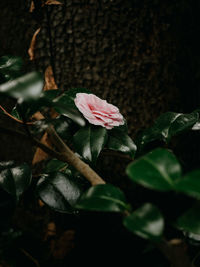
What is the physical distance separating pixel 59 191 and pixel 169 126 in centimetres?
34

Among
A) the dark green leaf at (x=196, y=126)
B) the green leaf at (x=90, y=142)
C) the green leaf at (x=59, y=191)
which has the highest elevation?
the green leaf at (x=90, y=142)

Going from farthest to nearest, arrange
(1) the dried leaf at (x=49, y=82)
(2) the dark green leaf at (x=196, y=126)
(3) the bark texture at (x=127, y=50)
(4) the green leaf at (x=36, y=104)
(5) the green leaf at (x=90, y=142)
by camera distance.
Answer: (3) the bark texture at (x=127, y=50) < (1) the dried leaf at (x=49, y=82) < (2) the dark green leaf at (x=196, y=126) < (5) the green leaf at (x=90, y=142) < (4) the green leaf at (x=36, y=104)

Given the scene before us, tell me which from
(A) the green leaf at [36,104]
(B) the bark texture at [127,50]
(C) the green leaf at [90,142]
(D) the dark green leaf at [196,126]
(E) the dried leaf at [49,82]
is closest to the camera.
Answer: (A) the green leaf at [36,104]

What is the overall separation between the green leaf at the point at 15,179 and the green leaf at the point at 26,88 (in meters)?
0.31

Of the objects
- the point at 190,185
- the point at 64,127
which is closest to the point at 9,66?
the point at 64,127

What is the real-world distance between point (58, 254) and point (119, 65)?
2.97ft

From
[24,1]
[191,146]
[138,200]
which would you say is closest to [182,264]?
[138,200]

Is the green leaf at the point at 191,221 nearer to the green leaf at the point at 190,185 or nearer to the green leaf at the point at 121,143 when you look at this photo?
the green leaf at the point at 190,185

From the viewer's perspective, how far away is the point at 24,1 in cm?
124

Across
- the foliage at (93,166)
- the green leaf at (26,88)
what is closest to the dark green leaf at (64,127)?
the foliage at (93,166)

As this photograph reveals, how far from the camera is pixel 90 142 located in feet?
2.11

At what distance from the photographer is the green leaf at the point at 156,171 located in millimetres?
387

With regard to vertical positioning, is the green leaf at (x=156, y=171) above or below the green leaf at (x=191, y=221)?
above

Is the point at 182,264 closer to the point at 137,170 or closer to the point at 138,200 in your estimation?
the point at 137,170
